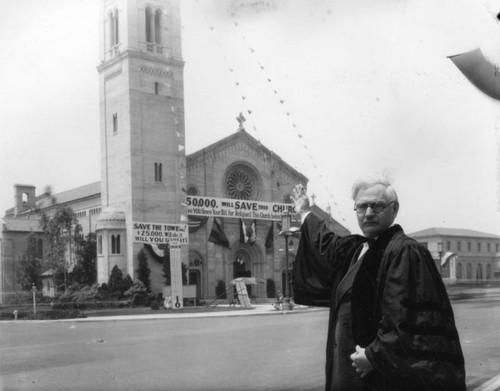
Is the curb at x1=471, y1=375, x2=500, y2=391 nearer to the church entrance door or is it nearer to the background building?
the background building

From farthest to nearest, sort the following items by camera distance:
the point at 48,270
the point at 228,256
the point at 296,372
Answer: the point at 48,270, the point at 228,256, the point at 296,372

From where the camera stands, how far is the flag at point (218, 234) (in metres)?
6.86

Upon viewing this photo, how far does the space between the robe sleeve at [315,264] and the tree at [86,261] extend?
14.3 meters

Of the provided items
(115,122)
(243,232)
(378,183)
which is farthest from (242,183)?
(378,183)

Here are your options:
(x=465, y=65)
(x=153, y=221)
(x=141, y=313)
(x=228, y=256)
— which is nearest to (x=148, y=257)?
(x=153, y=221)

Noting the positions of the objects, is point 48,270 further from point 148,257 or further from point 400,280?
point 400,280

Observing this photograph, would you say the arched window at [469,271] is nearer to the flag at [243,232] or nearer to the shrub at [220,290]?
the flag at [243,232]

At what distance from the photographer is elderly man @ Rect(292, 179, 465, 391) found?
2346 millimetres

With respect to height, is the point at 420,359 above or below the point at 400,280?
below

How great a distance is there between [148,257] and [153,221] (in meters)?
0.52

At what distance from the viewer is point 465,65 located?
16.4ft

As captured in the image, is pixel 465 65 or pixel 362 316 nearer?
pixel 362 316

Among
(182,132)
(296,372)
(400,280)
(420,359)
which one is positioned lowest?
(296,372)

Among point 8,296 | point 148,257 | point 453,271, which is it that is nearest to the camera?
point 453,271
